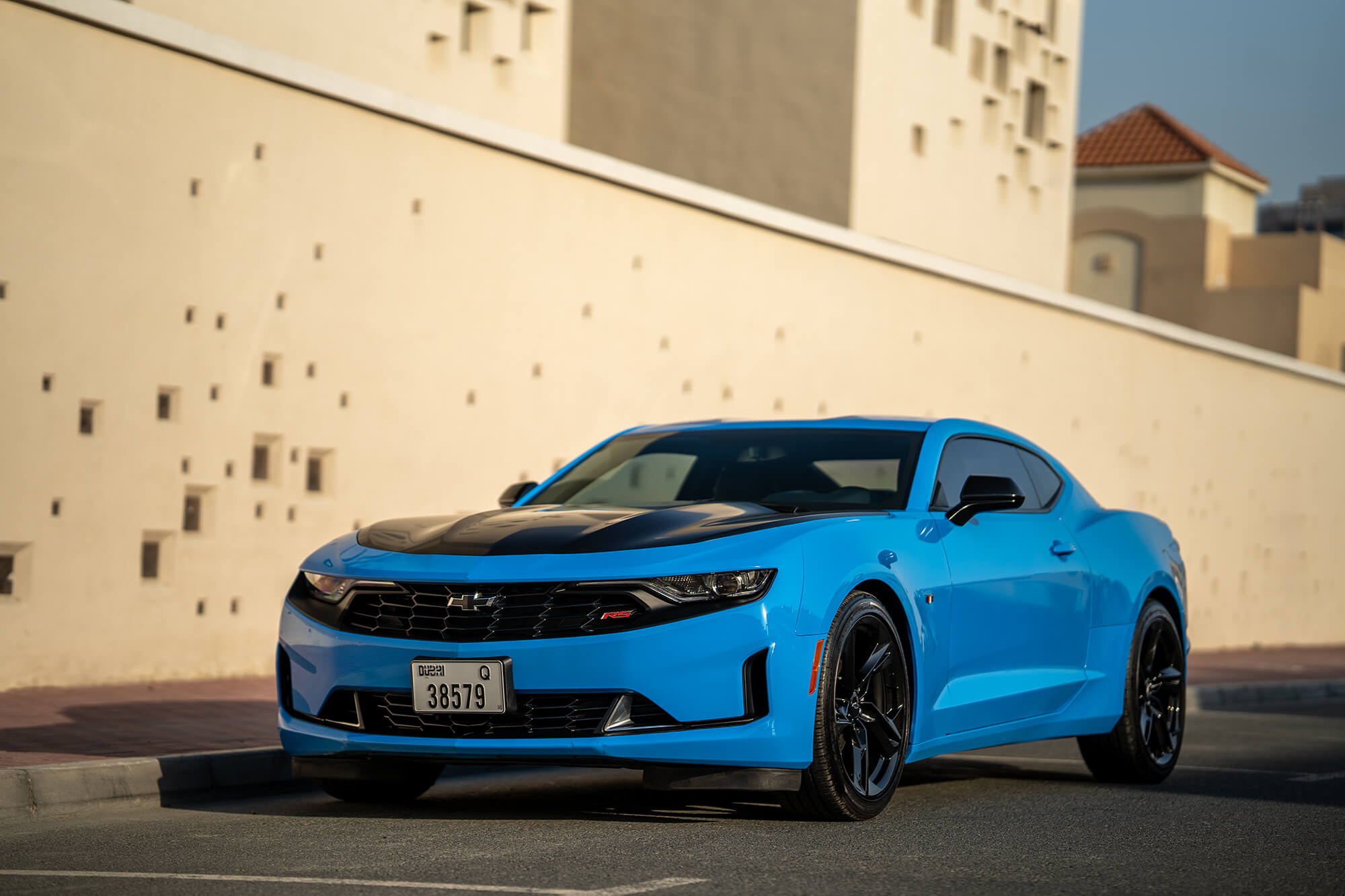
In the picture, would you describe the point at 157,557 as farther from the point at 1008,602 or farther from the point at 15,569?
the point at 1008,602

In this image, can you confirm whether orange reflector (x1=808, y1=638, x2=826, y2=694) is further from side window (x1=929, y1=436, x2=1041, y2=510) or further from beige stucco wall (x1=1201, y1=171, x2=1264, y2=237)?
beige stucco wall (x1=1201, y1=171, x2=1264, y2=237)

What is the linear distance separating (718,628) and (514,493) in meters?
2.11

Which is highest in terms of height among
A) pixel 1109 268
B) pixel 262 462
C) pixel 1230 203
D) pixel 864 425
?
pixel 1230 203

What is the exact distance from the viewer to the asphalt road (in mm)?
4895

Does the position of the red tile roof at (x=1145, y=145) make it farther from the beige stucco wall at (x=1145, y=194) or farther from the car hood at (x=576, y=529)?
the car hood at (x=576, y=529)

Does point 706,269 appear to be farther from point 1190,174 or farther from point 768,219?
point 1190,174

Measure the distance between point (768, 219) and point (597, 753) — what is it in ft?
37.1

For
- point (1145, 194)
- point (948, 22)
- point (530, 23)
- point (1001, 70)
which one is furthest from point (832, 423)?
point (1145, 194)

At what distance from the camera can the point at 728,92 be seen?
25.2 m

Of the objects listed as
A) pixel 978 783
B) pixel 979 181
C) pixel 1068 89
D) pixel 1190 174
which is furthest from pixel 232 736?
pixel 1190 174

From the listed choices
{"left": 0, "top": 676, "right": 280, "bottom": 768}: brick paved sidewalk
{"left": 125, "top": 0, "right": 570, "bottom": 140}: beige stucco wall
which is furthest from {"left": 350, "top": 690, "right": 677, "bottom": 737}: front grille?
{"left": 125, "top": 0, "right": 570, "bottom": 140}: beige stucco wall

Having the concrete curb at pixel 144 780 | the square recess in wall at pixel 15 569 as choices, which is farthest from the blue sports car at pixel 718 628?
the square recess in wall at pixel 15 569

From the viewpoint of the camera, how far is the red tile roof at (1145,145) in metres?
44.7

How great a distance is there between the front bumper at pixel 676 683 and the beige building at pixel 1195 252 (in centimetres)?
3853
